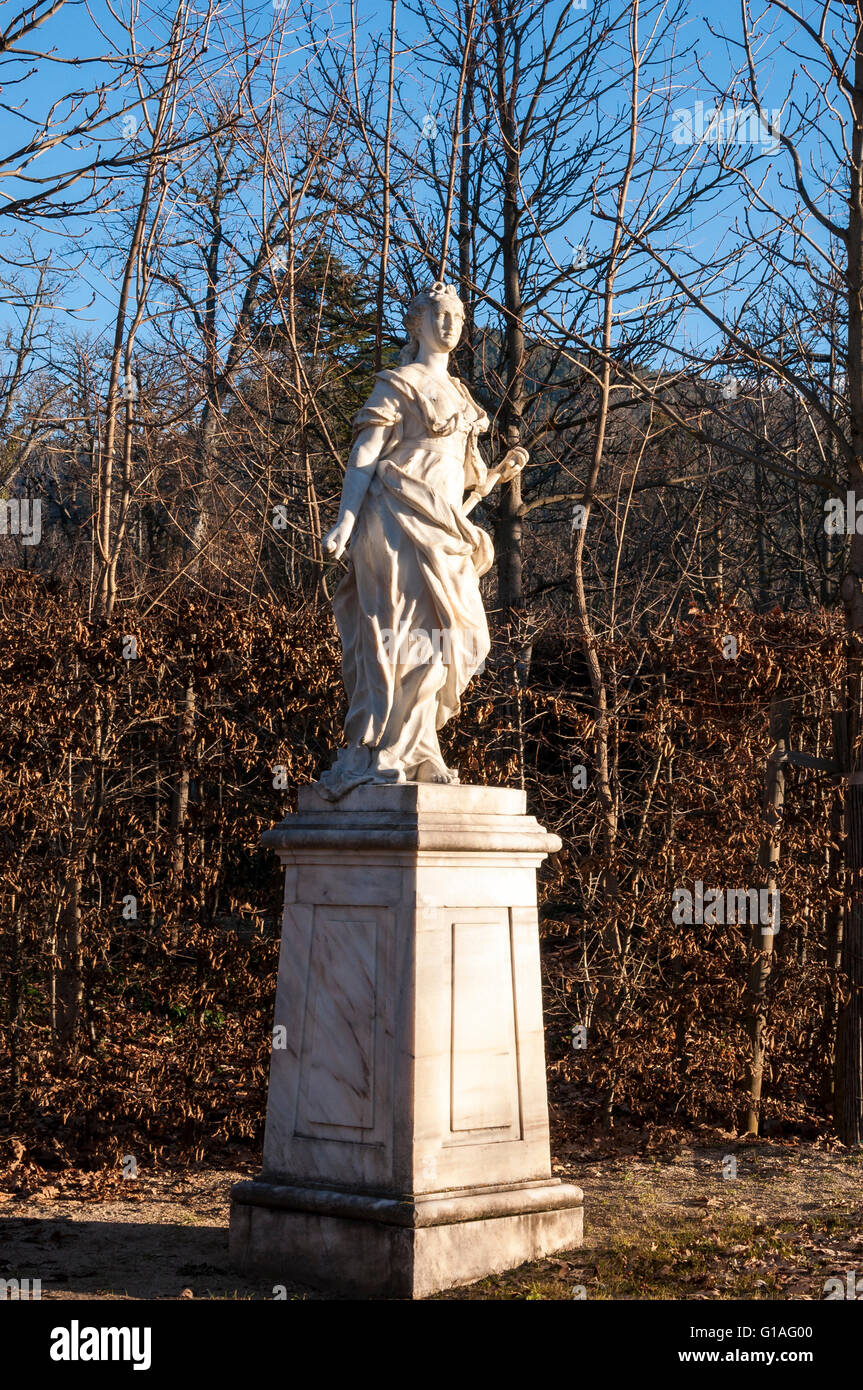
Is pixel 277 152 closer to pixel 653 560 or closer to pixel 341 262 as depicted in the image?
pixel 341 262

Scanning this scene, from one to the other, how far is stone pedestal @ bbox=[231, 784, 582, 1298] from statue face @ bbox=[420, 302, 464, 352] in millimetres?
1963

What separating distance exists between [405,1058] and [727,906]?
347 cm

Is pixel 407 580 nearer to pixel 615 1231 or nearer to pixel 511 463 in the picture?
pixel 511 463

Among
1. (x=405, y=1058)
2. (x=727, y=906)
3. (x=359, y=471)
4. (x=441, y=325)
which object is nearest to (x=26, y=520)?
(x=359, y=471)

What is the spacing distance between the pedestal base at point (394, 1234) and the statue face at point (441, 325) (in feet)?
11.6

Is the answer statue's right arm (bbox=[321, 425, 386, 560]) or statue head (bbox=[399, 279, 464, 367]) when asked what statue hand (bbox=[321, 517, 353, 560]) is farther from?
statue head (bbox=[399, 279, 464, 367])

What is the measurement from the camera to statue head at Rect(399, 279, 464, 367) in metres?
6.10

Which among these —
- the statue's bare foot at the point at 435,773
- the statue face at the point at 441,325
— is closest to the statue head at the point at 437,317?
the statue face at the point at 441,325

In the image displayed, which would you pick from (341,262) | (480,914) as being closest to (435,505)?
(480,914)

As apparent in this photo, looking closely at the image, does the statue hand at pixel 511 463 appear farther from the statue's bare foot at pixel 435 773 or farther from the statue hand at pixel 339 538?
the statue's bare foot at pixel 435 773

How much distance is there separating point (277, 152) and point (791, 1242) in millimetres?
9172

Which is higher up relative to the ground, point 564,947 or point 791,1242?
point 564,947

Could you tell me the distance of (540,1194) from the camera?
18.8ft

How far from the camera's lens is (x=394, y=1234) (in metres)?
5.23
